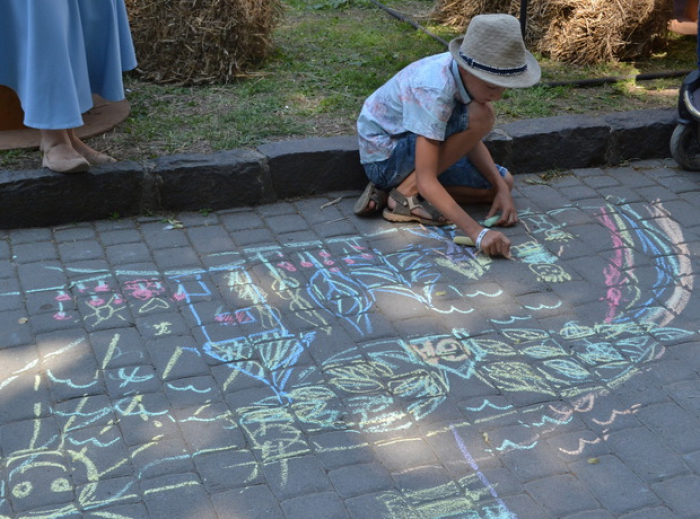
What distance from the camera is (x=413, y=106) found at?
12.6 feet

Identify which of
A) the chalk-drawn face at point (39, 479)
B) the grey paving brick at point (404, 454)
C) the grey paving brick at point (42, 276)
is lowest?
the grey paving brick at point (42, 276)

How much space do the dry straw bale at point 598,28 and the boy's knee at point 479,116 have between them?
2416 mm

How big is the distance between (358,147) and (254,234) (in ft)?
2.51

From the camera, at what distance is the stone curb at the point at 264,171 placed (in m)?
3.86

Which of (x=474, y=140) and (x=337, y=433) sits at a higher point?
(x=474, y=140)

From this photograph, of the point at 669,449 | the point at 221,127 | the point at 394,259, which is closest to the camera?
the point at 669,449

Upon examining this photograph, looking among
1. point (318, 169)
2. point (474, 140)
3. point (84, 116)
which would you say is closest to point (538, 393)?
point (474, 140)

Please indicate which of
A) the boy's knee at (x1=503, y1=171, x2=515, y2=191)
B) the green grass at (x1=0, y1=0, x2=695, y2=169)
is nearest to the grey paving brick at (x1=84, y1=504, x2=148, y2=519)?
the green grass at (x1=0, y1=0, x2=695, y2=169)

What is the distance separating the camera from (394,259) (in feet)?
12.3

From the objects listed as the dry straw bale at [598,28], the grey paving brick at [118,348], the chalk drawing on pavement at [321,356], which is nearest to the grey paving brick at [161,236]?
the chalk drawing on pavement at [321,356]

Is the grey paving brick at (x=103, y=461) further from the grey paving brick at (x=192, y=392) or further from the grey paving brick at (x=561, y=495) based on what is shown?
the grey paving brick at (x=561, y=495)

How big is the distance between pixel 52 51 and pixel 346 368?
1886 millimetres

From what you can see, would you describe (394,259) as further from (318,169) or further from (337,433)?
(337,433)

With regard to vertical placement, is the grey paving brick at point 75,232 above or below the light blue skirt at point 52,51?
below
